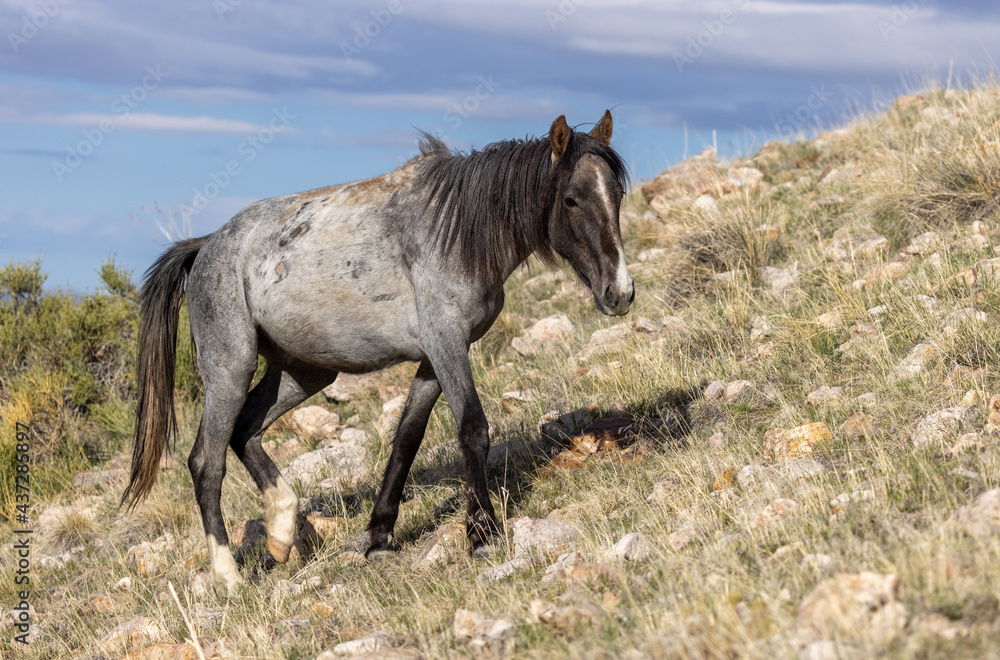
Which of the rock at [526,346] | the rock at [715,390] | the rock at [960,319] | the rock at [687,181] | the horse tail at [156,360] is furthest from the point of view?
the rock at [687,181]

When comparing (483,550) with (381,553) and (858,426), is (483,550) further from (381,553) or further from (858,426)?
(858,426)

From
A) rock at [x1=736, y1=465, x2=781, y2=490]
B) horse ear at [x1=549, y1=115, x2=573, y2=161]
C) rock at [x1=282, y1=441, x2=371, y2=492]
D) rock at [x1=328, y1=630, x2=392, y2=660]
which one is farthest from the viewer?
rock at [x1=282, y1=441, x2=371, y2=492]

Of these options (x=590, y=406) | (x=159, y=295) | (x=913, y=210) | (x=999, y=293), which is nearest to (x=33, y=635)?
(x=159, y=295)

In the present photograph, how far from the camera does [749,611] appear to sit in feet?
9.51

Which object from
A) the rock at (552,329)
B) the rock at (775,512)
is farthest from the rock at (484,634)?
the rock at (552,329)

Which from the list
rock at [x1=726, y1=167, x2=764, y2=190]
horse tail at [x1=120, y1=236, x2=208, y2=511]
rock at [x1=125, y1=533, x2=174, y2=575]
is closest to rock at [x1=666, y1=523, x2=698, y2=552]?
horse tail at [x1=120, y1=236, x2=208, y2=511]

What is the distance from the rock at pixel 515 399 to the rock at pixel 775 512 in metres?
3.77

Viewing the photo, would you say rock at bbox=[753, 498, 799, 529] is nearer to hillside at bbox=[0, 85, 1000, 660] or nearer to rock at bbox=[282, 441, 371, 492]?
hillside at bbox=[0, 85, 1000, 660]

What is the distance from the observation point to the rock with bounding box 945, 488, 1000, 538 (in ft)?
10.2

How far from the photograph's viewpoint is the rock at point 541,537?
4.47 m

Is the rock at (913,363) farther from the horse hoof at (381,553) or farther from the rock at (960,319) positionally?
the horse hoof at (381,553)

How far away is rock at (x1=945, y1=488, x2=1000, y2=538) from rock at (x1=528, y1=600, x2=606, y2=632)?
1.36 m

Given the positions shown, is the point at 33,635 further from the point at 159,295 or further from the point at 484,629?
the point at 484,629

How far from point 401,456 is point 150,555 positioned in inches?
98.0
